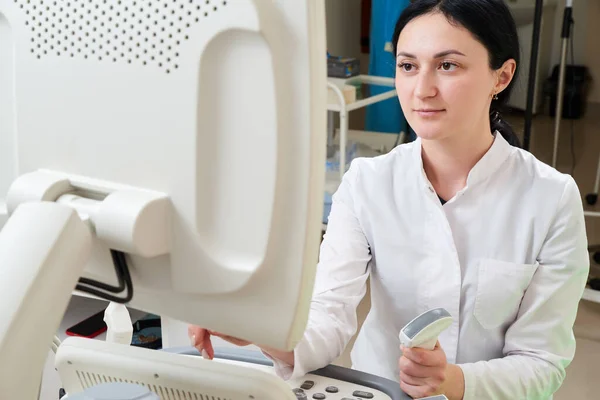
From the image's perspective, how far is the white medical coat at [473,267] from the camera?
46.8 inches

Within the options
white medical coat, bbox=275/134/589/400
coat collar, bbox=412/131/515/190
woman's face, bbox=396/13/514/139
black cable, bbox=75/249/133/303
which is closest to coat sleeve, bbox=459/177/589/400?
white medical coat, bbox=275/134/589/400

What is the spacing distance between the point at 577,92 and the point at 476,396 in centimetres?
462

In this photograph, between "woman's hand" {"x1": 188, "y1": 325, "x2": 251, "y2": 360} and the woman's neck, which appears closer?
"woman's hand" {"x1": 188, "y1": 325, "x2": 251, "y2": 360}

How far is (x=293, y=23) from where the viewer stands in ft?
1.87

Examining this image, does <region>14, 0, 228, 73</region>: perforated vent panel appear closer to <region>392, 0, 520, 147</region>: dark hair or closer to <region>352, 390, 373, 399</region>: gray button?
<region>352, 390, 373, 399</region>: gray button

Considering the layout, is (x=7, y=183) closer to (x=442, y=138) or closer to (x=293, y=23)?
(x=293, y=23)

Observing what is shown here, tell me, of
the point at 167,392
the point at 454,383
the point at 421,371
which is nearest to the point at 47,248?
the point at 167,392

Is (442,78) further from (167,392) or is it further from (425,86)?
(167,392)

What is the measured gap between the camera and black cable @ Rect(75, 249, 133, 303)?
680 mm

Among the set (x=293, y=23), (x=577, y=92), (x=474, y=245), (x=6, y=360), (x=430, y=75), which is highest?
(x=293, y=23)

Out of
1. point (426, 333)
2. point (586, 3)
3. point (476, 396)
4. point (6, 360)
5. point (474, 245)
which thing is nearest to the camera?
point (6, 360)

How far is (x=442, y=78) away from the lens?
3.94 ft

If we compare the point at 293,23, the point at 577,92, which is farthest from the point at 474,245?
the point at 577,92

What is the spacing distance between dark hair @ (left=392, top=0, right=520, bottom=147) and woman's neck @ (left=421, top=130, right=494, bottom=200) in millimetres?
133
